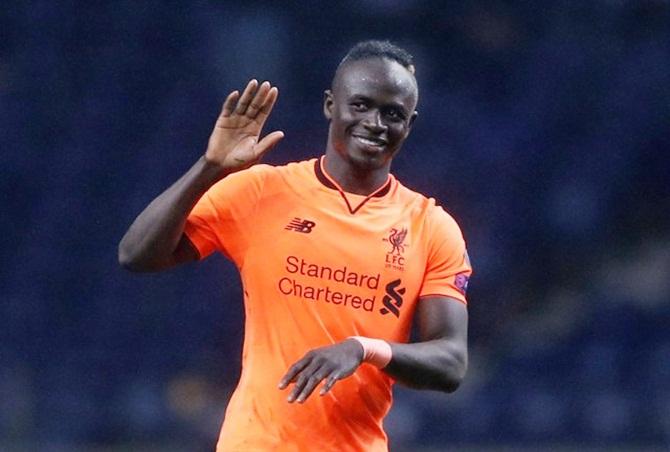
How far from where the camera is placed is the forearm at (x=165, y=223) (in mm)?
4121

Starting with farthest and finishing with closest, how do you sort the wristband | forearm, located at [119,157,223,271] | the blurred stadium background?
the blurred stadium background → forearm, located at [119,157,223,271] → the wristband

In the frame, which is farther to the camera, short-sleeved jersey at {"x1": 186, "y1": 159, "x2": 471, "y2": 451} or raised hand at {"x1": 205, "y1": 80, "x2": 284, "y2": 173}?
short-sleeved jersey at {"x1": 186, "y1": 159, "x2": 471, "y2": 451}

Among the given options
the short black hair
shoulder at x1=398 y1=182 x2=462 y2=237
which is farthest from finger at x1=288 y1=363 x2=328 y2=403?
the short black hair

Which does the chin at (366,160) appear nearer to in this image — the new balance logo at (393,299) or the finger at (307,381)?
the new balance logo at (393,299)

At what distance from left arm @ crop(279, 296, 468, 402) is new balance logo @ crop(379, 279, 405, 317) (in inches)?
3.4

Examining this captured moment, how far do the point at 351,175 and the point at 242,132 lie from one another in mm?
411

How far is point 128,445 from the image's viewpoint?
25.9 feet

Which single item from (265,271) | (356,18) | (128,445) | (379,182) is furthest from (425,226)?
(356,18)

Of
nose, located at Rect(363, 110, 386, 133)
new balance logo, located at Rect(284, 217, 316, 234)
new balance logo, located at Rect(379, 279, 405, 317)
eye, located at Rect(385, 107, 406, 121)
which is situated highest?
eye, located at Rect(385, 107, 406, 121)

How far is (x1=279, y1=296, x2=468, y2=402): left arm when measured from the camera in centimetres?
385

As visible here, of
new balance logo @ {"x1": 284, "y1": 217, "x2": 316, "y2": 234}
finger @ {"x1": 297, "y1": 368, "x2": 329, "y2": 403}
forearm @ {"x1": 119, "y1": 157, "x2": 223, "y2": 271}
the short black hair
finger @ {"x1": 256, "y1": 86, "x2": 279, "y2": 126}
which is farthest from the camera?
the short black hair

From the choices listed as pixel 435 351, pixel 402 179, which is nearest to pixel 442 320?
pixel 435 351

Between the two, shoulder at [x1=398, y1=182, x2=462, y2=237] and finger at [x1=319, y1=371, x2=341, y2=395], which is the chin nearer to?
shoulder at [x1=398, y1=182, x2=462, y2=237]

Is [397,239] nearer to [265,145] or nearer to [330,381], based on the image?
[265,145]
